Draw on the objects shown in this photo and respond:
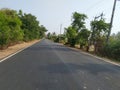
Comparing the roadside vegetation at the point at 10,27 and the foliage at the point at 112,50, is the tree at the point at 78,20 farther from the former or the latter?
the foliage at the point at 112,50

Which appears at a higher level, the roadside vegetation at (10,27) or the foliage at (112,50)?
the roadside vegetation at (10,27)

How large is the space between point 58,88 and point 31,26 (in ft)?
230

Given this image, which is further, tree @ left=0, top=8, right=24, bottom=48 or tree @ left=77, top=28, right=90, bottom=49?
tree @ left=77, top=28, right=90, bottom=49

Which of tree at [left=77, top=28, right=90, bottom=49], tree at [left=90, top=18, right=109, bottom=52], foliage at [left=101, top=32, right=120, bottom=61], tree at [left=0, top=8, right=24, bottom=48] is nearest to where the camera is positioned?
tree at [left=0, top=8, right=24, bottom=48]

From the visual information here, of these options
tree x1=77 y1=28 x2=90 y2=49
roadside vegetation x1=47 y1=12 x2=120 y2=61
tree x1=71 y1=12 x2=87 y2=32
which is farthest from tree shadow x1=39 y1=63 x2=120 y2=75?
tree x1=71 y1=12 x2=87 y2=32

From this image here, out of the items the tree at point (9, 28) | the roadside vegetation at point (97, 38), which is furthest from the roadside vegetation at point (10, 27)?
the roadside vegetation at point (97, 38)

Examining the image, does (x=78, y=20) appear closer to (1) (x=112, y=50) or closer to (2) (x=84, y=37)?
(2) (x=84, y=37)

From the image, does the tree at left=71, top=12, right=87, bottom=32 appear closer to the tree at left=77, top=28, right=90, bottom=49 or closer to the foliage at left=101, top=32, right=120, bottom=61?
the tree at left=77, top=28, right=90, bottom=49

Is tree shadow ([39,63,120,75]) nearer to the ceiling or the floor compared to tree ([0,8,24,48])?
nearer to the floor

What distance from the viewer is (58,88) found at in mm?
9023

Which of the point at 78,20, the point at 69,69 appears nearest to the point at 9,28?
the point at 69,69

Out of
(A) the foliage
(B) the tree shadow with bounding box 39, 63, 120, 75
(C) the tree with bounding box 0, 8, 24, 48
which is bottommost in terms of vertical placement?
(A) the foliage

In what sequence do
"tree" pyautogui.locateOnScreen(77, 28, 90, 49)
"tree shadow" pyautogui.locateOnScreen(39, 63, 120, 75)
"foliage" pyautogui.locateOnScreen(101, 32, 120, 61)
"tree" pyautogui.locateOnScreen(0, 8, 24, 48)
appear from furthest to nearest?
"tree" pyautogui.locateOnScreen(77, 28, 90, 49), "foliage" pyautogui.locateOnScreen(101, 32, 120, 61), "tree" pyautogui.locateOnScreen(0, 8, 24, 48), "tree shadow" pyautogui.locateOnScreen(39, 63, 120, 75)

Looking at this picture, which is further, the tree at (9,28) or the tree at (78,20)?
the tree at (78,20)
